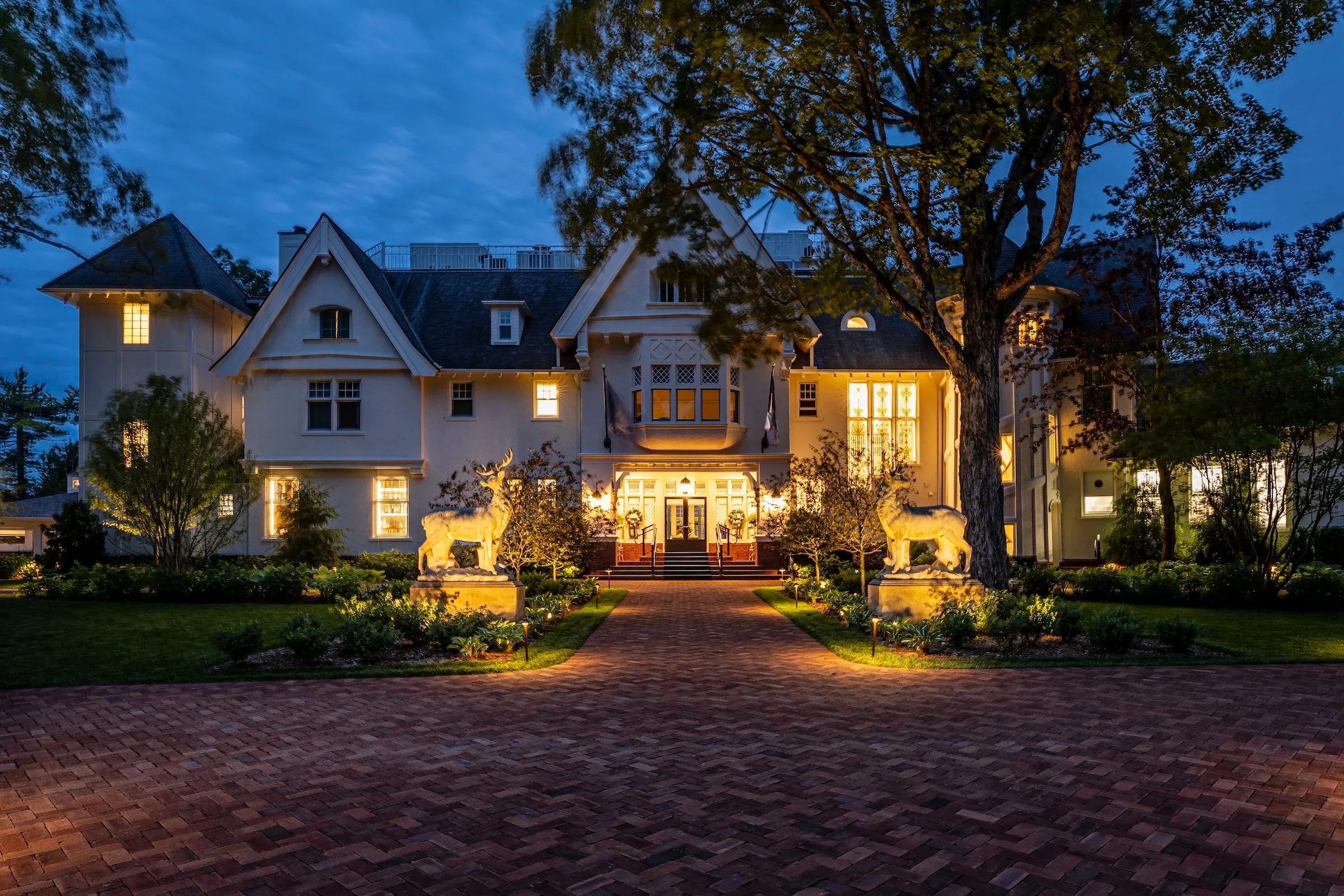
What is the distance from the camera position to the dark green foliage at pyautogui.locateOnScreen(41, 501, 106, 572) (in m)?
23.7

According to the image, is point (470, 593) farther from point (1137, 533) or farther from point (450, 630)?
point (1137, 533)

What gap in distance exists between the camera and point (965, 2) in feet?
41.3

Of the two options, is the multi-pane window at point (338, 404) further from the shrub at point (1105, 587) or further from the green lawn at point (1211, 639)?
the shrub at point (1105, 587)

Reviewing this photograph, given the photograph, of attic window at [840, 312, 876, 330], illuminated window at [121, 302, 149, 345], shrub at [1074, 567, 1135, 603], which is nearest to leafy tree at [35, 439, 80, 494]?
illuminated window at [121, 302, 149, 345]

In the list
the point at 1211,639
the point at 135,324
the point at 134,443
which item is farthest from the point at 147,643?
the point at 135,324

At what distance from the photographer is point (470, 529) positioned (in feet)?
42.1

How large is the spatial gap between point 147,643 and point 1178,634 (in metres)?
14.1

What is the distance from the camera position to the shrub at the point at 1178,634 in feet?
35.7

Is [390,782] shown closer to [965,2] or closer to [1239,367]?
[965,2]

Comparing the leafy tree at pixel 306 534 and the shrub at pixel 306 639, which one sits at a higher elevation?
the leafy tree at pixel 306 534

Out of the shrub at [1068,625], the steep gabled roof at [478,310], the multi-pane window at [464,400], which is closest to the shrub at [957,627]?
the shrub at [1068,625]

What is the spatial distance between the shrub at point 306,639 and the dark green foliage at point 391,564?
1145 cm

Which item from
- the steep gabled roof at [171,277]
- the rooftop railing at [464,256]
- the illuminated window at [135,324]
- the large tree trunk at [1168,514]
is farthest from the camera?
the rooftop railing at [464,256]

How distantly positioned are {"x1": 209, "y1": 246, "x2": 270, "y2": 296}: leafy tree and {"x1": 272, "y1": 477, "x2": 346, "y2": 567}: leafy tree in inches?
851
